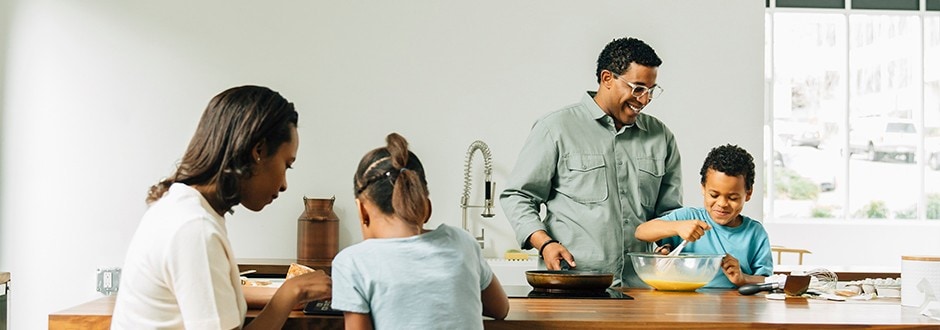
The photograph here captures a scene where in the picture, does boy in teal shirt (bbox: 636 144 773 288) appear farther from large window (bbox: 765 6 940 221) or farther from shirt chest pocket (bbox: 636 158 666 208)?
large window (bbox: 765 6 940 221)

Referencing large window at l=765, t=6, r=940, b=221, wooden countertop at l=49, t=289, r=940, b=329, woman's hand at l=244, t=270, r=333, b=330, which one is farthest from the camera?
large window at l=765, t=6, r=940, b=221

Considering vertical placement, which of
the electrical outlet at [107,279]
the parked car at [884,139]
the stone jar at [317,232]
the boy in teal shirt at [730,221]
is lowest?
the electrical outlet at [107,279]

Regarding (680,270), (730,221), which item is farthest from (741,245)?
(680,270)

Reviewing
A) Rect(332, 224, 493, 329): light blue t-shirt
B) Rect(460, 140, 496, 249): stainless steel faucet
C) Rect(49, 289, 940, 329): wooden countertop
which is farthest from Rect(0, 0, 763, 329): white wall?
Rect(332, 224, 493, 329): light blue t-shirt

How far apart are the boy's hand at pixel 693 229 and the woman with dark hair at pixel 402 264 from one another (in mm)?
777

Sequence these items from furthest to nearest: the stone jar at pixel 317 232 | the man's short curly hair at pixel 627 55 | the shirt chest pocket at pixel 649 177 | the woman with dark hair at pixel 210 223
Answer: the stone jar at pixel 317 232 < the shirt chest pocket at pixel 649 177 < the man's short curly hair at pixel 627 55 < the woman with dark hair at pixel 210 223

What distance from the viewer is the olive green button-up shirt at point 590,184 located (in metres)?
2.85

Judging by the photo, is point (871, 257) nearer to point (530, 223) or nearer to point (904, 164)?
point (904, 164)

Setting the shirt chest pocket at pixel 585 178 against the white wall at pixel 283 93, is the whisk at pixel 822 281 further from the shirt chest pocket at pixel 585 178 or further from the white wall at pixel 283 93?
the white wall at pixel 283 93

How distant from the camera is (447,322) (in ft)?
5.80

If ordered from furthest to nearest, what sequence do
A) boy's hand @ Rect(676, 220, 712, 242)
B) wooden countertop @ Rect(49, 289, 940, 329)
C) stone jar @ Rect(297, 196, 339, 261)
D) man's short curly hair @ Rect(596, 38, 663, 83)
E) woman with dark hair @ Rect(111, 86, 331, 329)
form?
stone jar @ Rect(297, 196, 339, 261) < man's short curly hair @ Rect(596, 38, 663, 83) < boy's hand @ Rect(676, 220, 712, 242) < wooden countertop @ Rect(49, 289, 940, 329) < woman with dark hair @ Rect(111, 86, 331, 329)

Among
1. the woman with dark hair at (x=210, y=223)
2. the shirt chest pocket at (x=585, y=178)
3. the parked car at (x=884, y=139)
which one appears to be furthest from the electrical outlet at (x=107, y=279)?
the parked car at (x=884, y=139)

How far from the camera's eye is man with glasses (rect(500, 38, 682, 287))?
2.80m

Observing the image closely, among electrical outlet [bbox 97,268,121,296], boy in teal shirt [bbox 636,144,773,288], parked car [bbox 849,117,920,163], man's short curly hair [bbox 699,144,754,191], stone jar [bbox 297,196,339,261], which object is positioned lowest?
electrical outlet [bbox 97,268,121,296]
